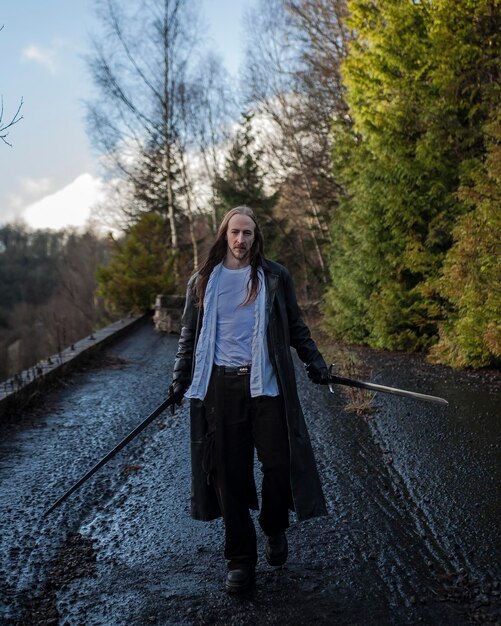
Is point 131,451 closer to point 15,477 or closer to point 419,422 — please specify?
point 15,477

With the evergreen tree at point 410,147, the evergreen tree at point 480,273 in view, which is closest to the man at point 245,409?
the evergreen tree at point 480,273

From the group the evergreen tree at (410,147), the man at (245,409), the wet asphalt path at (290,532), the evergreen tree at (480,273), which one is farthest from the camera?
the evergreen tree at (410,147)

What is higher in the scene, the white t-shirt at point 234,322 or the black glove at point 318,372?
the white t-shirt at point 234,322

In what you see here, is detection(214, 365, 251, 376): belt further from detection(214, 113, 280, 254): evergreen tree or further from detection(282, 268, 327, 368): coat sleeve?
detection(214, 113, 280, 254): evergreen tree

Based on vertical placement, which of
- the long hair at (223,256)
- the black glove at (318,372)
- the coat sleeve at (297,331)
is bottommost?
the black glove at (318,372)

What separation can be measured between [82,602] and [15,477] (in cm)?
244

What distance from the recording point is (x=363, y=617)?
120 inches

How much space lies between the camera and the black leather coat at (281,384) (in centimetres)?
349

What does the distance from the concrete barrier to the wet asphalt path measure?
375mm

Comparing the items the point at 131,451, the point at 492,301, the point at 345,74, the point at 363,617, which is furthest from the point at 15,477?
the point at 345,74

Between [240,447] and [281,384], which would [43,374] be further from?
[281,384]

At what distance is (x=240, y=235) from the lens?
3.62 meters

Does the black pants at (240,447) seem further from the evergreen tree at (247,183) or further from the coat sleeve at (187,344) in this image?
the evergreen tree at (247,183)

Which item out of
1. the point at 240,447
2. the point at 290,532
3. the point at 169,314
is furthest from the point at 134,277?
the point at 240,447
